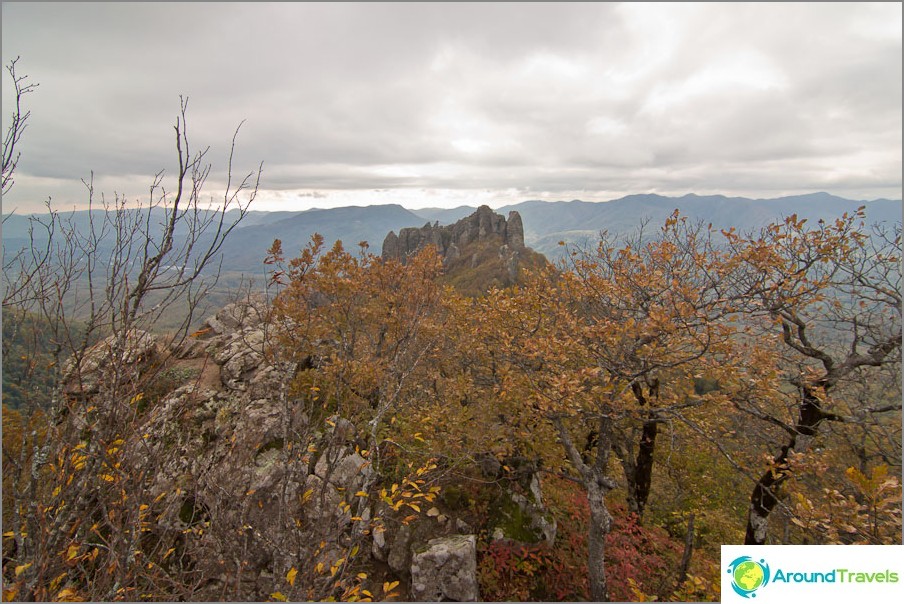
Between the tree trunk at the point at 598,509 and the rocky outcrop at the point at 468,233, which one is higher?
the rocky outcrop at the point at 468,233

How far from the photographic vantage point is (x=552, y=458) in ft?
31.8

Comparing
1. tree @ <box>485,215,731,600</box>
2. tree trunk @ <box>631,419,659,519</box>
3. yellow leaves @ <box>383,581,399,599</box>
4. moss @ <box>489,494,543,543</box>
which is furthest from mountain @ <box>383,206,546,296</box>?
yellow leaves @ <box>383,581,399,599</box>

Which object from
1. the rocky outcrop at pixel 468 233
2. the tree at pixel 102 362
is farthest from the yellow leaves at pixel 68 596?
the rocky outcrop at pixel 468 233

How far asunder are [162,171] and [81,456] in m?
4.11

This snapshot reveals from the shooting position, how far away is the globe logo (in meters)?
5.46

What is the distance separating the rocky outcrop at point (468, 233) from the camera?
382 ft

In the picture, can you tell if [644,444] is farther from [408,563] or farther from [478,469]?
[408,563]

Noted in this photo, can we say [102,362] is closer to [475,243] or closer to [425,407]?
[425,407]

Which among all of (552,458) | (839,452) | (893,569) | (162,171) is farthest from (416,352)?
(839,452)

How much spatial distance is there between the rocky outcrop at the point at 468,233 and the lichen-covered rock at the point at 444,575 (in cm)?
10829

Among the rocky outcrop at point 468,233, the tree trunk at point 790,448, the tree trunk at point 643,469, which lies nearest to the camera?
the tree trunk at point 790,448

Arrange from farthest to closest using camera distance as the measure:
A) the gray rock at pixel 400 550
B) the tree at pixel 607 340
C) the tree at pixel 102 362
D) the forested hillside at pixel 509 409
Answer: the gray rock at pixel 400 550 < the tree at pixel 607 340 < the forested hillside at pixel 509 409 < the tree at pixel 102 362

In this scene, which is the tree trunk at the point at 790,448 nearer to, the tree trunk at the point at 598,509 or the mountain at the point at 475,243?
the tree trunk at the point at 598,509

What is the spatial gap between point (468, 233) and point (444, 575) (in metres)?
116
